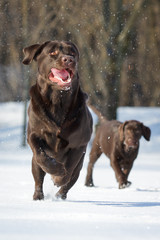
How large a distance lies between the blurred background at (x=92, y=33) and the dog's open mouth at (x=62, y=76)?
980 centimetres

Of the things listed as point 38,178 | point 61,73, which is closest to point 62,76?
point 61,73

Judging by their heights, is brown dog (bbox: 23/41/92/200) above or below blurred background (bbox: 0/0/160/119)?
above

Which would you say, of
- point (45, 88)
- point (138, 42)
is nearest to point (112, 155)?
point (45, 88)

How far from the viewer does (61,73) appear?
4.80 meters

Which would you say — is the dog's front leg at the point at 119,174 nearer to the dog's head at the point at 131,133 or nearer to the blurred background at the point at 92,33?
the dog's head at the point at 131,133

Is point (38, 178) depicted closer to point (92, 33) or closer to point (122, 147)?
point (122, 147)

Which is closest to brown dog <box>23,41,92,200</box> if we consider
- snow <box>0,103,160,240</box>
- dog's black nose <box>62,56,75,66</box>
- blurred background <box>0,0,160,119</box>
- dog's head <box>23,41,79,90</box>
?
dog's head <box>23,41,79,90</box>

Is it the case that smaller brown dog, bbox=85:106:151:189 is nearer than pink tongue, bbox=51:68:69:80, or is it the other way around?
pink tongue, bbox=51:68:69:80

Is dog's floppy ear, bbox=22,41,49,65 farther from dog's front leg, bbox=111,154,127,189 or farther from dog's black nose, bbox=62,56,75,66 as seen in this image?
dog's front leg, bbox=111,154,127,189

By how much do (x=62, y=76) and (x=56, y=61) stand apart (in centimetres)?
14

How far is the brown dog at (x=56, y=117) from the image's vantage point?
16.1 ft

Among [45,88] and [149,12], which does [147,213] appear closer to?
[45,88]

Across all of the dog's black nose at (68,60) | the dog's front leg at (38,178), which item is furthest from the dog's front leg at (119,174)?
the dog's black nose at (68,60)

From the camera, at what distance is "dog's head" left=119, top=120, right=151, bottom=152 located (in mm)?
8062
